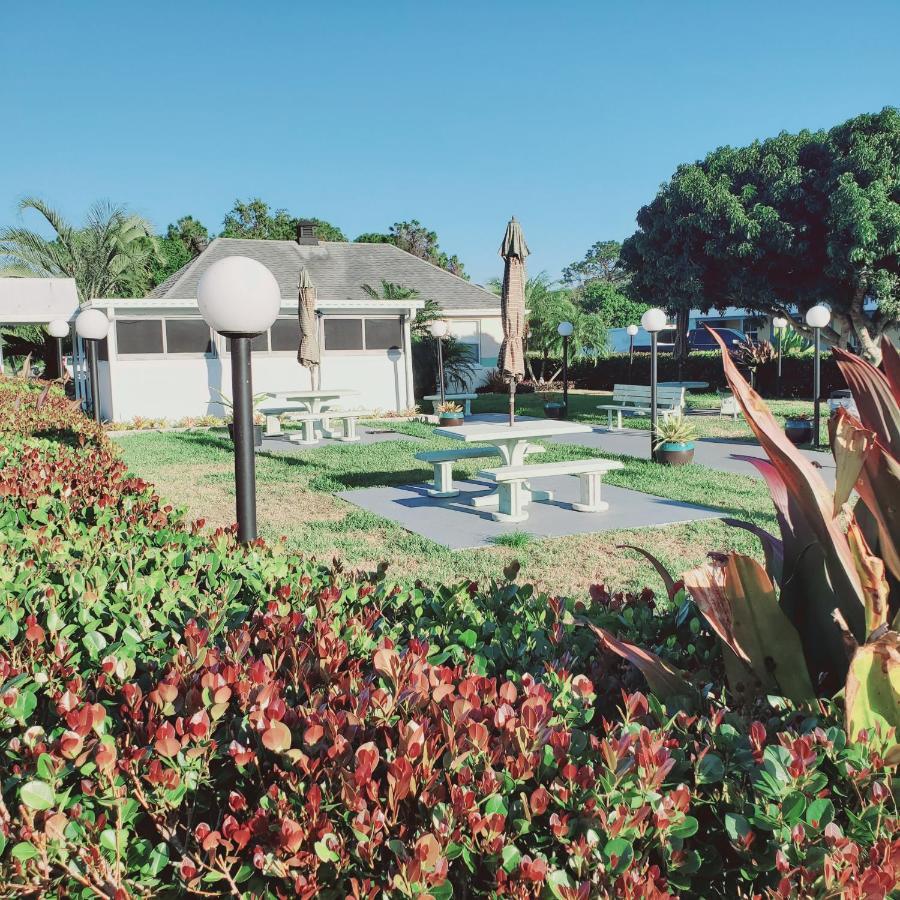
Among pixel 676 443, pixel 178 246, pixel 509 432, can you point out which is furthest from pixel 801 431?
pixel 178 246

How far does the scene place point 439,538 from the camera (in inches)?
289

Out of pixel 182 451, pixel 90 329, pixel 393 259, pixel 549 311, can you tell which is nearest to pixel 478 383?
pixel 549 311

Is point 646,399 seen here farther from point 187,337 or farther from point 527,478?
point 187,337

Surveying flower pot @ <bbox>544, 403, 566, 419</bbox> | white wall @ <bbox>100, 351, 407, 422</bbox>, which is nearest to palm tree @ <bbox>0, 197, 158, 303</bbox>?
white wall @ <bbox>100, 351, 407, 422</bbox>

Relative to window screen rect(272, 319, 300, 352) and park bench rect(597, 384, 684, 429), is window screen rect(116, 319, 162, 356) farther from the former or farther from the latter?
park bench rect(597, 384, 684, 429)

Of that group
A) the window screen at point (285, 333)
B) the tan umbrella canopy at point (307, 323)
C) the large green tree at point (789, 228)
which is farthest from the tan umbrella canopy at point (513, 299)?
the window screen at point (285, 333)

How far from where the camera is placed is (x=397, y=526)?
780cm

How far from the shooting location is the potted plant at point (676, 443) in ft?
36.6

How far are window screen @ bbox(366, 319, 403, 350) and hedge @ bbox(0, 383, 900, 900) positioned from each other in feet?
62.1

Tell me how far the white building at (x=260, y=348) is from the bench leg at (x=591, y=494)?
38.7 ft

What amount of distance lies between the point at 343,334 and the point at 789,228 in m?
10.3

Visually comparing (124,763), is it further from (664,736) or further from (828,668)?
(828,668)

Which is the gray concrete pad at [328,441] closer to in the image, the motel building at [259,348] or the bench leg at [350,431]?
the bench leg at [350,431]

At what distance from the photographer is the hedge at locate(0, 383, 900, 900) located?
1286 millimetres
